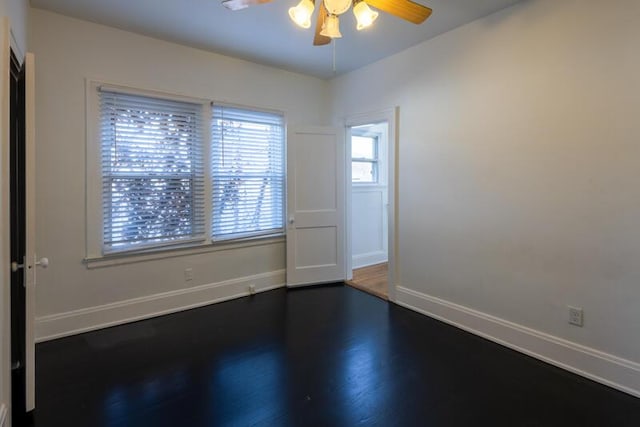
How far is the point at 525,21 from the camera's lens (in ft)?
8.32

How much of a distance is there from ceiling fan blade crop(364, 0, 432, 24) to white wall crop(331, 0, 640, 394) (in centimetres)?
105

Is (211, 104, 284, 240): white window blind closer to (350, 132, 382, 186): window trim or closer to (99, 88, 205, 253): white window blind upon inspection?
(99, 88, 205, 253): white window blind

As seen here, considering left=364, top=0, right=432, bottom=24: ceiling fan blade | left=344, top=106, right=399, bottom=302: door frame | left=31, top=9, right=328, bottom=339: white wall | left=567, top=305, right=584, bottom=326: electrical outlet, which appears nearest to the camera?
left=364, top=0, right=432, bottom=24: ceiling fan blade

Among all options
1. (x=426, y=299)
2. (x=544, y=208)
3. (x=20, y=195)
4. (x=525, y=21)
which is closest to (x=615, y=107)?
(x=544, y=208)

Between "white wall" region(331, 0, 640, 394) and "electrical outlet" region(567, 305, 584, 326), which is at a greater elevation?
"white wall" region(331, 0, 640, 394)

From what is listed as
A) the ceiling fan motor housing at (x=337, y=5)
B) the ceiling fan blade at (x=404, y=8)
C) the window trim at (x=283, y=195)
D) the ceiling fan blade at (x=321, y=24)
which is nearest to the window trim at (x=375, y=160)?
the window trim at (x=283, y=195)

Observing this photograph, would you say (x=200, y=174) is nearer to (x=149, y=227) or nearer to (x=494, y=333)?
(x=149, y=227)

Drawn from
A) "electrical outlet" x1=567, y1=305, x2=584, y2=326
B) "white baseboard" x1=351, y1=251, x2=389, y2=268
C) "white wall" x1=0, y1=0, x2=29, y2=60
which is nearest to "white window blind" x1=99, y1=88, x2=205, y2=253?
"white wall" x1=0, y1=0, x2=29, y2=60

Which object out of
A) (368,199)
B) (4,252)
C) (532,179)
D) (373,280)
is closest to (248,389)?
(4,252)

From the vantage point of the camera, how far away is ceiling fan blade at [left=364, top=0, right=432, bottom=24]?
6.31 feet

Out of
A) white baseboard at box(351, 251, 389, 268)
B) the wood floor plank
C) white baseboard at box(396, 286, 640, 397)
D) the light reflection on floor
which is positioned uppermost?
white baseboard at box(351, 251, 389, 268)

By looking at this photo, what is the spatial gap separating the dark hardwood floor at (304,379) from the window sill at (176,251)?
1.97 feet

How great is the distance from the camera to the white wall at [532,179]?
213 centimetres

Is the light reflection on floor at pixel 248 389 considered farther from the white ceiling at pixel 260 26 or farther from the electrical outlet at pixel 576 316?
the white ceiling at pixel 260 26
